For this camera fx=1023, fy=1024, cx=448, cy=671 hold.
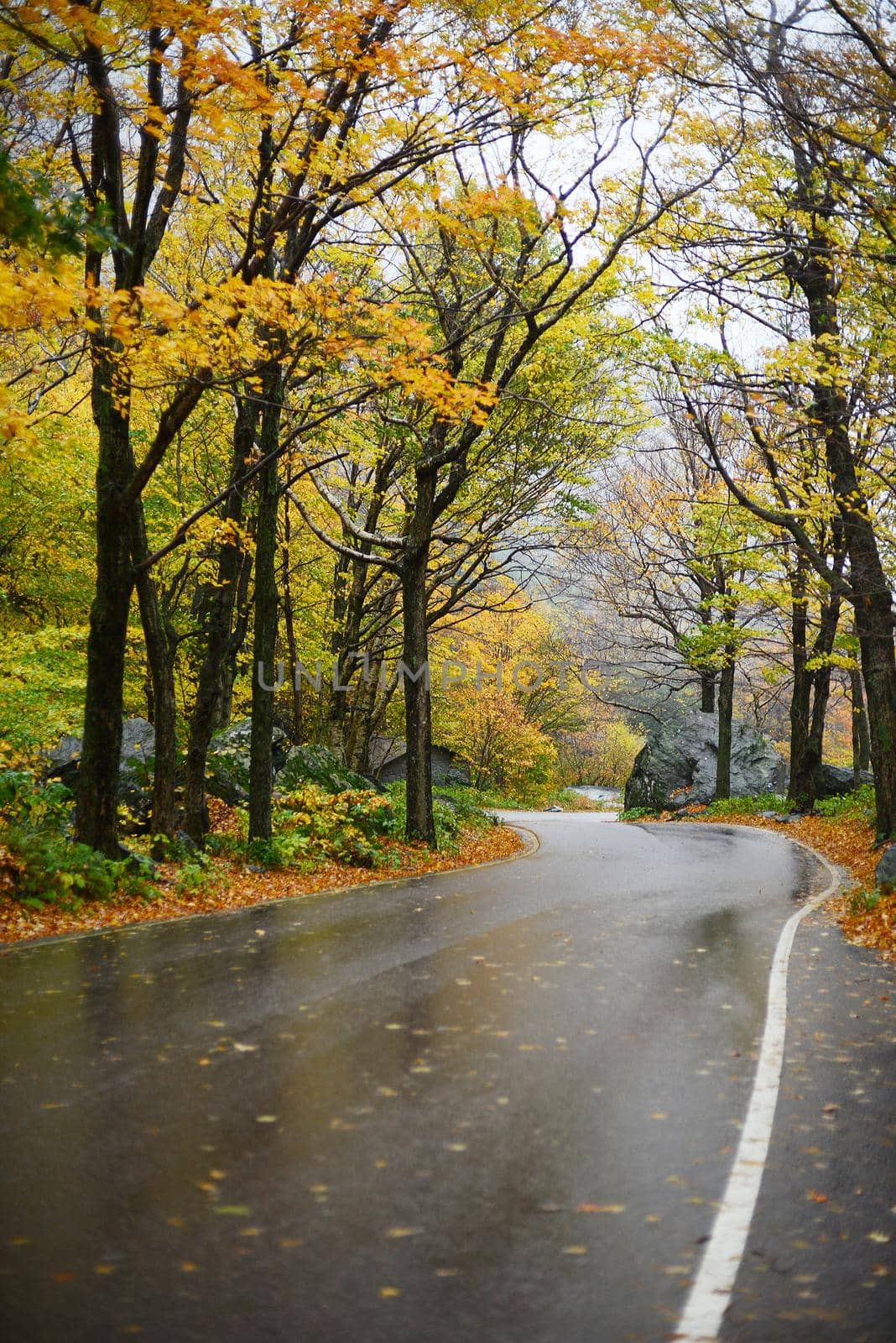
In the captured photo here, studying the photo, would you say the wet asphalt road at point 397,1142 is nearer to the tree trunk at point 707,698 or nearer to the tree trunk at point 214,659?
the tree trunk at point 214,659

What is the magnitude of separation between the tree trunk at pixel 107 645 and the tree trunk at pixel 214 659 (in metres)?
2.86

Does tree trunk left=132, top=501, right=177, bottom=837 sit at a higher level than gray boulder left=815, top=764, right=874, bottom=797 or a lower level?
higher

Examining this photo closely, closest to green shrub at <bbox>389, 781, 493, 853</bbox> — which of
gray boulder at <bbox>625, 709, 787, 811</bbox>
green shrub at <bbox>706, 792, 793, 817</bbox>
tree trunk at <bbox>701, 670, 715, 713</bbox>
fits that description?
gray boulder at <bbox>625, 709, 787, 811</bbox>

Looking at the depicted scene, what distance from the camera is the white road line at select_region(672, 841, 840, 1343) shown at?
3262 mm

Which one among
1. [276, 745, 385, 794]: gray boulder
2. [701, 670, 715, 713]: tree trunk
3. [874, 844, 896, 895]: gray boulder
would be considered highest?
[701, 670, 715, 713]: tree trunk

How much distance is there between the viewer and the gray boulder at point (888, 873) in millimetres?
11812

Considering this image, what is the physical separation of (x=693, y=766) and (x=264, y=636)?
75.8 ft

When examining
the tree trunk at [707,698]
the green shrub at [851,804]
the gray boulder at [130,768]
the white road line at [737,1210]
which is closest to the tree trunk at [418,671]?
the gray boulder at [130,768]

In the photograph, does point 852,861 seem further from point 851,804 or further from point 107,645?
point 107,645

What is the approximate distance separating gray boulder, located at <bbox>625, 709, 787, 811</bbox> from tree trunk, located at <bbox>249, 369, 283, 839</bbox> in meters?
21.5

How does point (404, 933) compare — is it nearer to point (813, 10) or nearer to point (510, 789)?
point (813, 10)

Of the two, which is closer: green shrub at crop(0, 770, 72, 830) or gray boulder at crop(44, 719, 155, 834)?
green shrub at crop(0, 770, 72, 830)

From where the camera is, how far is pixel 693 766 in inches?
1384

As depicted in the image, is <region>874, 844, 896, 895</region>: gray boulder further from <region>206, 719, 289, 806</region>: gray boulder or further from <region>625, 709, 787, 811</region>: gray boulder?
<region>625, 709, 787, 811</region>: gray boulder
